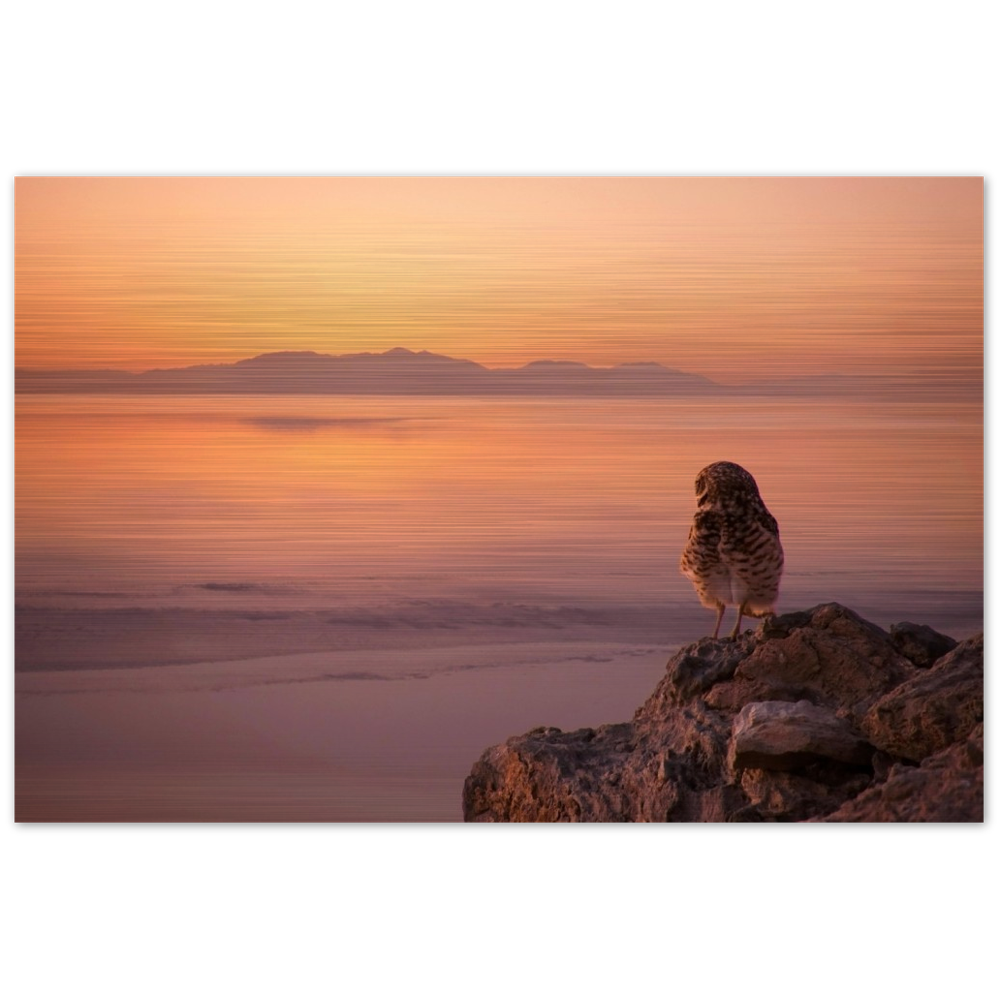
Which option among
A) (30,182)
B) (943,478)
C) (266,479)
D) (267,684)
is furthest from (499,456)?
(30,182)

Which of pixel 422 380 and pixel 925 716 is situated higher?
pixel 422 380

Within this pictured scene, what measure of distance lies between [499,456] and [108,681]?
4.98 ft

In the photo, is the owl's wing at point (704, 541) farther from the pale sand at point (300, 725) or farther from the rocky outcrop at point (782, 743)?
the pale sand at point (300, 725)

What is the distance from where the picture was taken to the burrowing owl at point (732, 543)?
408 centimetres

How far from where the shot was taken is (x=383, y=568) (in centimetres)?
440

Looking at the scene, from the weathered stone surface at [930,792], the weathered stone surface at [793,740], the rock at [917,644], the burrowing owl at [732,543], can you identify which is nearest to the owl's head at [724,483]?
the burrowing owl at [732,543]

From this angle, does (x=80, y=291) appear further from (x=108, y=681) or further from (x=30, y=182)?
(x=108, y=681)

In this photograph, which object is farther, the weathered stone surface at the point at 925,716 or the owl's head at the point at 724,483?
the owl's head at the point at 724,483

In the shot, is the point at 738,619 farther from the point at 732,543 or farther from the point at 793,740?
the point at 793,740

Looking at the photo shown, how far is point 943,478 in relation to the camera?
13.8 ft

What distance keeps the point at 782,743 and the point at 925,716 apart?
0.40 m

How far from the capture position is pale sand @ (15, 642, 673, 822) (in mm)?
4223

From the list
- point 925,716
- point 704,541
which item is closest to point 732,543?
point 704,541

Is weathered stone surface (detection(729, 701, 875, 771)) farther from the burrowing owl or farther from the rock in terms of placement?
the burrowing owl
